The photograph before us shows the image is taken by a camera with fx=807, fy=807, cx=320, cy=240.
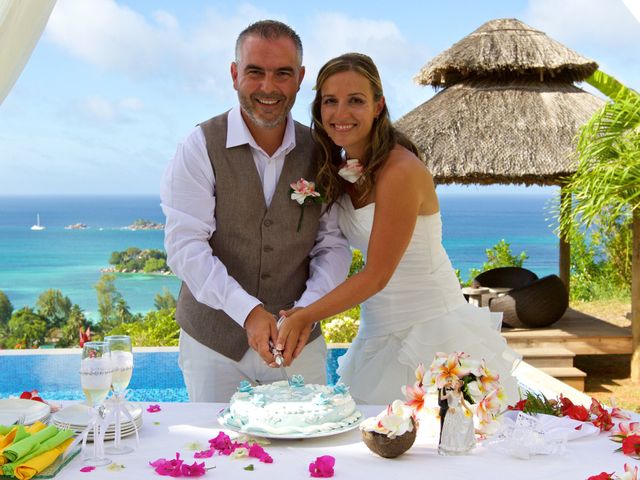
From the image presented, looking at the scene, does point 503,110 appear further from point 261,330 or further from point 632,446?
point 632,446

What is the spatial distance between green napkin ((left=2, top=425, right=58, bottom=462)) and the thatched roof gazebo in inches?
238

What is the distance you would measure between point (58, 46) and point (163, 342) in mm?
36332

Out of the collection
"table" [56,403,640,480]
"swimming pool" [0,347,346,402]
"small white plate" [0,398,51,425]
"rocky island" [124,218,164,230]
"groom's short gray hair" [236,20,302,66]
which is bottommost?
"swimming pool" [0,347,346,402]

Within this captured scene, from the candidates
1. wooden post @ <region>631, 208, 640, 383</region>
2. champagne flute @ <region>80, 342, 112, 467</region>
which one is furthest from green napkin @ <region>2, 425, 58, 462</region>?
wooden post @ <region>631, 208, 640, 383</region>

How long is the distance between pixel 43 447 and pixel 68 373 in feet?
16.8

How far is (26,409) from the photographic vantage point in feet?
6.73

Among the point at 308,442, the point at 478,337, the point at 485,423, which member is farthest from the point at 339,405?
the point at 478,337

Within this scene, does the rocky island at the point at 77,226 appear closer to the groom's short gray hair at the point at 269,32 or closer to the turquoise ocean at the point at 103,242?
the turquoise ocean at the point at 103,242

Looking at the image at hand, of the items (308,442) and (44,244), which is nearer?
(308,442)

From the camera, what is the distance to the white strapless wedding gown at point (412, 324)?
8.66 ft

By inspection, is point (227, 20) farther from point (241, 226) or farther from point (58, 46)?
point (241, 226)

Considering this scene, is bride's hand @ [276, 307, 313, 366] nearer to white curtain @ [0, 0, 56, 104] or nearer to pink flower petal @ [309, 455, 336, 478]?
pink flower petal @ [309, 455, 336, 478]

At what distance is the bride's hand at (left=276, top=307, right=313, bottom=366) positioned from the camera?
2305 millimetres

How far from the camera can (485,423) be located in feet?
5.77
